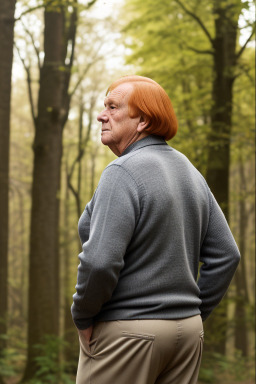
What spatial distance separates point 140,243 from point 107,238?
161 millimetres

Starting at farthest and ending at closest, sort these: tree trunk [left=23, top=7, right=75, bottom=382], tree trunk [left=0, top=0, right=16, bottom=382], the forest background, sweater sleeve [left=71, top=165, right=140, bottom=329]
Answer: tree trunk [left=23, top=7, right=75, bottom=382], the forest background, tree trunk [left=0, top=0, right=16, bottom=382], sweater sleeve [left=71, top=165, right=140, bottom=329]

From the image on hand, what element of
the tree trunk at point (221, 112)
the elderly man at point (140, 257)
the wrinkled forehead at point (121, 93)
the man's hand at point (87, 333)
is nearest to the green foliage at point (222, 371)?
the tree trunk at point (221, 112)

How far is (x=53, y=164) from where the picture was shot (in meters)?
9.55

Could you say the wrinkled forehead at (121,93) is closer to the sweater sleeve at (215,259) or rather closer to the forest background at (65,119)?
the sweater sleeve at (215,259)

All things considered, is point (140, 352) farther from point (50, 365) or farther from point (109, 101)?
point (50, 365)

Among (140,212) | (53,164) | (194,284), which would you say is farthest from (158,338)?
(53,164)

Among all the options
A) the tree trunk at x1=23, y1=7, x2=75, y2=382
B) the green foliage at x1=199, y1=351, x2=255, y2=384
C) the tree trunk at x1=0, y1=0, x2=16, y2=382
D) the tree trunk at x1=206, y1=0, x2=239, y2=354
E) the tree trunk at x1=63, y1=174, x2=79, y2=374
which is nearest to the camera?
the tree trunk at x1=0, y1=0, x2=16, y2=382

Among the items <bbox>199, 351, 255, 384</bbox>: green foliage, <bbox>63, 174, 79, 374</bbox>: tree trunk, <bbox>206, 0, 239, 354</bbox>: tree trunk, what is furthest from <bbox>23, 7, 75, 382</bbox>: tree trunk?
<bbox>199, 351, 255, 384</bbox>: green foliage

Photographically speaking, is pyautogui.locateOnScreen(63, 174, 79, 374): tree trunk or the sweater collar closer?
the sweater collar

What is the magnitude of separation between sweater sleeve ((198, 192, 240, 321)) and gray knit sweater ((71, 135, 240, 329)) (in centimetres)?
20

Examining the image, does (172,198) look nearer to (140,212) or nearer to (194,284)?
(140,212)

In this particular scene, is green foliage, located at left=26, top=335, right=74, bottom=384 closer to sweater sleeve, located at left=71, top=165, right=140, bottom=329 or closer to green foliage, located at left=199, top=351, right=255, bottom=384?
green foliage, located at left=199, top=351, right=255, bottom=384

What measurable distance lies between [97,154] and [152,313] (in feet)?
71.2

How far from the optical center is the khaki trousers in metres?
2.29
